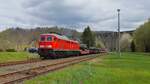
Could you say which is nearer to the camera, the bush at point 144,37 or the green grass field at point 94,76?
the green grass field at point 94,76

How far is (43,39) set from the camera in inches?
1719

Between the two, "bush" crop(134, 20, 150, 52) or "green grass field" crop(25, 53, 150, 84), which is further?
"bush" crop(134, 20, 150, 52)

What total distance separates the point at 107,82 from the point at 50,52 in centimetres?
2586

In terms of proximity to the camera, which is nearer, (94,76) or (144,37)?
(94,76)

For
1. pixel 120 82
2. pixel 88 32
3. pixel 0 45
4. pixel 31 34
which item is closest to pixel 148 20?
pixel 88 32

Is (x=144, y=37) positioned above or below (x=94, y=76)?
above

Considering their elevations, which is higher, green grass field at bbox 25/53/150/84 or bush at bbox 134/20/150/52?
bush at bbox 134/20/150/52

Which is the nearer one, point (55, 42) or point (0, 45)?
point (55, 42)

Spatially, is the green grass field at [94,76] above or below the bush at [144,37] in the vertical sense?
below

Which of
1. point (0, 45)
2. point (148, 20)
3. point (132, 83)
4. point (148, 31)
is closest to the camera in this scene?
point (132, 83)

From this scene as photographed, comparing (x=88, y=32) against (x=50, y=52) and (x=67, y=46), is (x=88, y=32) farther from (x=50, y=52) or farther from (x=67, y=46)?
(x=50, y=52)

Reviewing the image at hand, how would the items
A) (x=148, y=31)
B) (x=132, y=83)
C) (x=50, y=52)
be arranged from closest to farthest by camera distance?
(x=132, y=83)
(x=50, y=52)
(x=148, y=31)

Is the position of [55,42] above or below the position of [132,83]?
above

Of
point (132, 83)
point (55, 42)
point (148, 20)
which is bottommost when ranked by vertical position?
point (132, 83)
